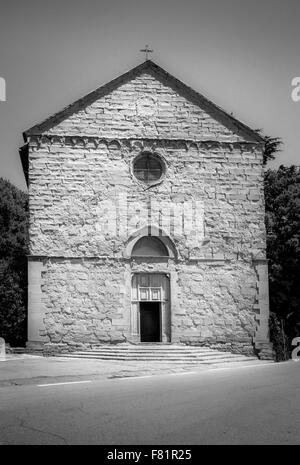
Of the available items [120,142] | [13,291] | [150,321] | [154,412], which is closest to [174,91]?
[120,142]

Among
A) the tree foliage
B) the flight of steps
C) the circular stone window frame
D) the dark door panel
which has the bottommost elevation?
the flight of steps

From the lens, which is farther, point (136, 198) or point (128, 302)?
point (136, 198)

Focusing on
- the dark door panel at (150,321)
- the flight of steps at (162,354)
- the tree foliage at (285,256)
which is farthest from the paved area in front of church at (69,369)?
the tree foliage at (285,256)

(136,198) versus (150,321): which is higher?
(136,198)

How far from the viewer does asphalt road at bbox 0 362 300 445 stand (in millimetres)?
7309

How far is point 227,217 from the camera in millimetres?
22719

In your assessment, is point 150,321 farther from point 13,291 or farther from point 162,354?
point 13,291

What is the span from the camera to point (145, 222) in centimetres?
2212

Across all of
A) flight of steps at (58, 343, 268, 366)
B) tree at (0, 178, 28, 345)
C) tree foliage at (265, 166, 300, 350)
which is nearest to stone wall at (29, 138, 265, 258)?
tree at (0, 178, 28, 345)

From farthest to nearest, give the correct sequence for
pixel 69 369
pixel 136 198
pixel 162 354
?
pixel 136 198
pixel 162 354
pixel 69 369

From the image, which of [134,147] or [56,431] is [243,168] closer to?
[134,147]

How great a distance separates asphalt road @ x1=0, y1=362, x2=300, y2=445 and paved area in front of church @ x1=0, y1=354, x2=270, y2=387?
4.69ft

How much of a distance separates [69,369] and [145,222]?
23.9ft

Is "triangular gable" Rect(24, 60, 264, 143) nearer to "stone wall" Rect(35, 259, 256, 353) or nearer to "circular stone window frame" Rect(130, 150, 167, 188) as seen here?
"circular stone window frame" Rect(130, 150, 167, 188)
